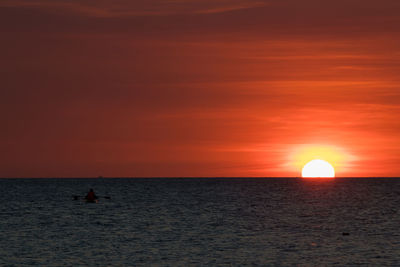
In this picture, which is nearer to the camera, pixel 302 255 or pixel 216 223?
pixel 302 255

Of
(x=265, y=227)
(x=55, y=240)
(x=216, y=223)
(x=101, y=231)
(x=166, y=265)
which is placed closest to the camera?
(x=166, y=265)

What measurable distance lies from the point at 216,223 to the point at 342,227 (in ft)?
59.6

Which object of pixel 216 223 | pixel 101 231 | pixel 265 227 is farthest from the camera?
pixel 216 223

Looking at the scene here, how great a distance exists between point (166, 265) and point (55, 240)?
21.9 metres

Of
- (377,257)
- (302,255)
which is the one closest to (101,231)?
(302,255)

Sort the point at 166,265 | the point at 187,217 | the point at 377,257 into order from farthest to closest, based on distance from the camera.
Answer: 1. the point at 187,217
2. the point at 377,257
3. the point at 166,265

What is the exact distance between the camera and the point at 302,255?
62.2 metres

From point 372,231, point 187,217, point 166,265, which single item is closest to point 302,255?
point 166,265

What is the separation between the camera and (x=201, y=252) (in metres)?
64.2

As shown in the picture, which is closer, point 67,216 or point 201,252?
point 201,252

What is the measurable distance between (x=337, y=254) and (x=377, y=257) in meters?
4.05

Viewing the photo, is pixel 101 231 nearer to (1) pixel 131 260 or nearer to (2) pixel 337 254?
(1) pixel 131 260

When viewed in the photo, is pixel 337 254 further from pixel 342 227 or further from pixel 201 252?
pixel 342 227

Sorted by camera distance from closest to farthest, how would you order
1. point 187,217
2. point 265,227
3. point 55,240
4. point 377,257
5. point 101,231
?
point 377,257 → point 55,240 → point 101,231 → point 265,227 → point 187,217
